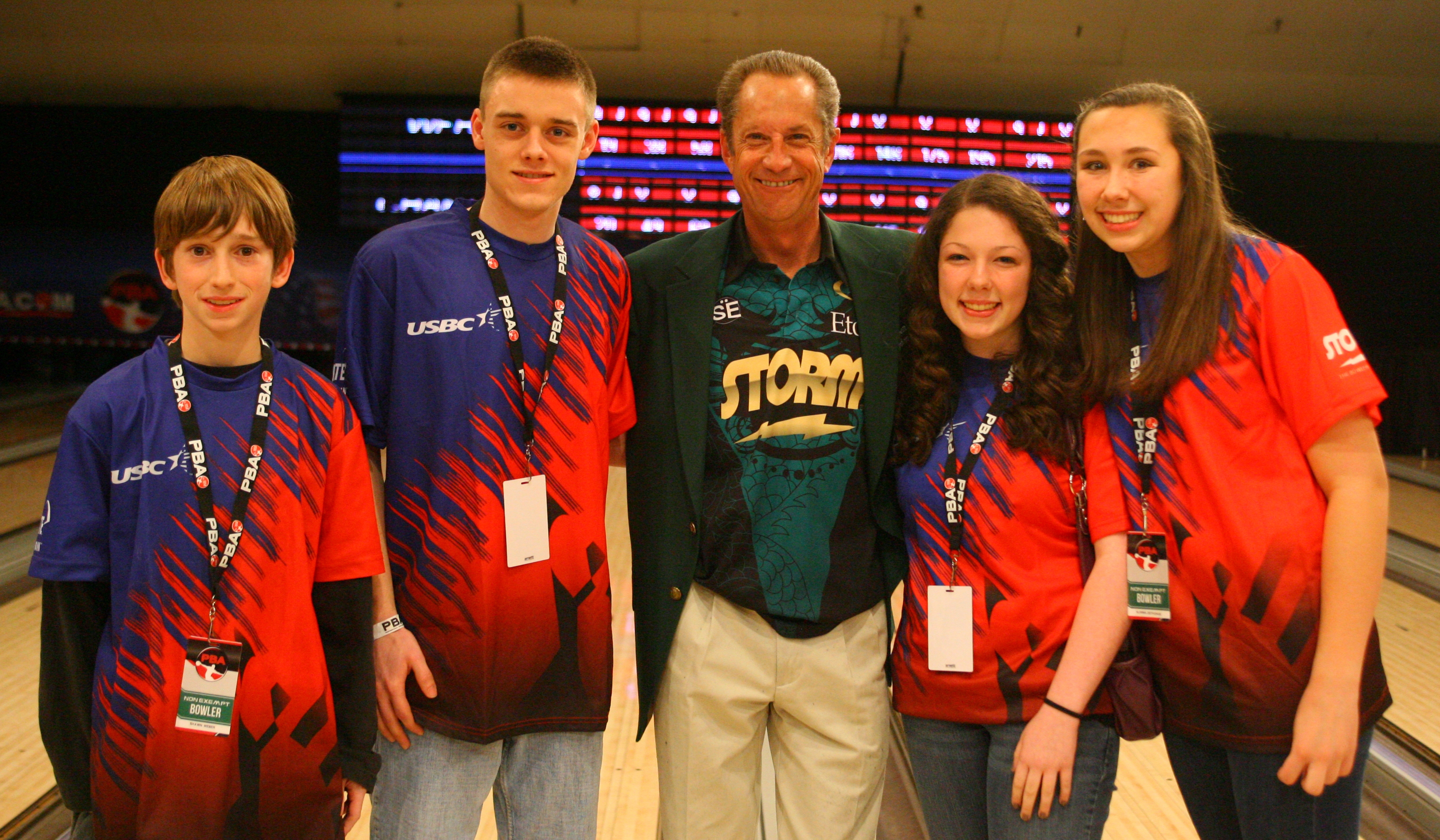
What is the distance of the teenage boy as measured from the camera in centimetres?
156

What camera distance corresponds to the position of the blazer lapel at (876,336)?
1724 millimetres

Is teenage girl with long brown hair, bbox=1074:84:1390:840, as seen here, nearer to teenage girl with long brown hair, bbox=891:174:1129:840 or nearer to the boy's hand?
teenage girl with long brown hair, bbox=891:174:1129:840

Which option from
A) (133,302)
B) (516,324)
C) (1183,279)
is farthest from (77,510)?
(133,302)

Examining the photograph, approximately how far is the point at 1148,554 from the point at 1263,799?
0.38 meters

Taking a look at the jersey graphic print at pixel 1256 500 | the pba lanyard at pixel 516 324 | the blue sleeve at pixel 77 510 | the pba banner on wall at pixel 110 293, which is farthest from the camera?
the pba banner on wall at pixel 110 293

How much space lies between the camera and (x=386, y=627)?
155 centimetres

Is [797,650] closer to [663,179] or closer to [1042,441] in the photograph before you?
[1042,441]

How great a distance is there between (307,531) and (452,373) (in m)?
0.32

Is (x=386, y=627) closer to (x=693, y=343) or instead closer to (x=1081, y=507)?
(x=693, y=343)

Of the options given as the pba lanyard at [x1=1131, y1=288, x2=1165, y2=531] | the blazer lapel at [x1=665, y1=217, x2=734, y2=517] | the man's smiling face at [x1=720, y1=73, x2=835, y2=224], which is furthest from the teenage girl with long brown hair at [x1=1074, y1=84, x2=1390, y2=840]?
the blazer lapel at [x1=665, y1=217, x2=734, y2=517]

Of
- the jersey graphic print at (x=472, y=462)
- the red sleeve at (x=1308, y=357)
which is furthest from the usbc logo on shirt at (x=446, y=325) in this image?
the red sleeve at (x=1308, y=357)

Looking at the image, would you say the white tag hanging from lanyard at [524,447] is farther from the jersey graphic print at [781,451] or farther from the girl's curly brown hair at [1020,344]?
the girl's curly brown hair at [1020,344]

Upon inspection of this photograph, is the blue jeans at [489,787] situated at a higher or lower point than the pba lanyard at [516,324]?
lower

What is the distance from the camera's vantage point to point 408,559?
1.58 metres
